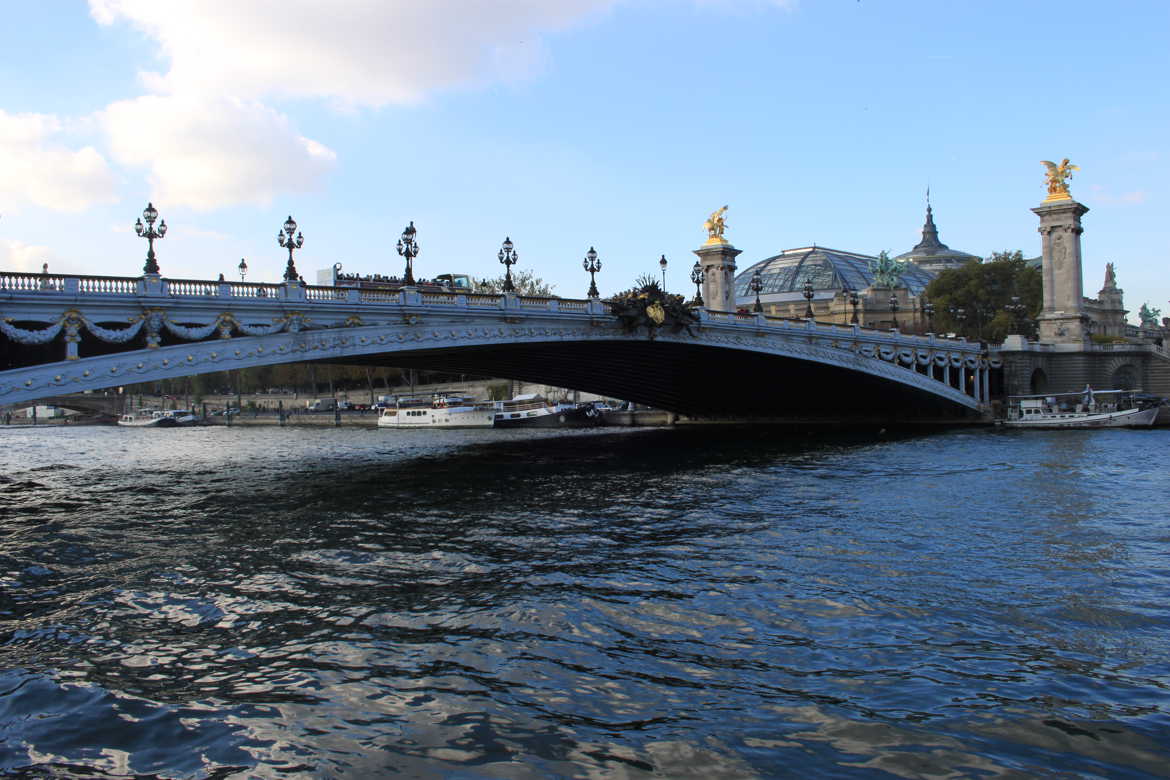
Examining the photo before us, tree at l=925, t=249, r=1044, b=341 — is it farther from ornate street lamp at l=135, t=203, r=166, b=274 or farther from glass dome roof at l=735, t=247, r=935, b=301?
ornate street lamp at l=135, t=203, r=166, b=274

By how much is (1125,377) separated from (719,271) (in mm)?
27589

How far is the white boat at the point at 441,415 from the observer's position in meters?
73.5

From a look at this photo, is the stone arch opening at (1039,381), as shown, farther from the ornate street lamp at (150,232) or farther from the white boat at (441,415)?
the ornate street lamp at (150,232)

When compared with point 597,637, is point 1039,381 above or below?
above

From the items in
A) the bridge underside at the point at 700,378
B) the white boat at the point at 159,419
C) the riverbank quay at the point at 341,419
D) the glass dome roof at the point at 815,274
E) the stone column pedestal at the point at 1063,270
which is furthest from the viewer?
the glass dome roof at the point at 815,274

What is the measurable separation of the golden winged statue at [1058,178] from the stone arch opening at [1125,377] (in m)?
11.7

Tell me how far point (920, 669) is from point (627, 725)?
3.35 m

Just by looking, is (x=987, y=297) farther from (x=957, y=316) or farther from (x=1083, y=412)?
(x=1083, y=412)

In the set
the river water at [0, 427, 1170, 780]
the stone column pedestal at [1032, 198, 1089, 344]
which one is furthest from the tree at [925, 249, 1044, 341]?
the river water at [0, 427, 1170, 780]

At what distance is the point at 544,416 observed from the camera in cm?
7169

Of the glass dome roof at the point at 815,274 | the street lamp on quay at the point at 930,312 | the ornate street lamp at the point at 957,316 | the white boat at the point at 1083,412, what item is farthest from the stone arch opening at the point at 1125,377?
the glass dome roof at the point at 815,274

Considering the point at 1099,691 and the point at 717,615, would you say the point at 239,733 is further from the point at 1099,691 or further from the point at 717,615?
the point at 1099,691

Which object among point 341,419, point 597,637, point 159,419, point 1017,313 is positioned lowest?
point 597,637

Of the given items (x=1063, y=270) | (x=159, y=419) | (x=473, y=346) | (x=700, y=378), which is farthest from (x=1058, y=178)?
(x=159, y=419)
